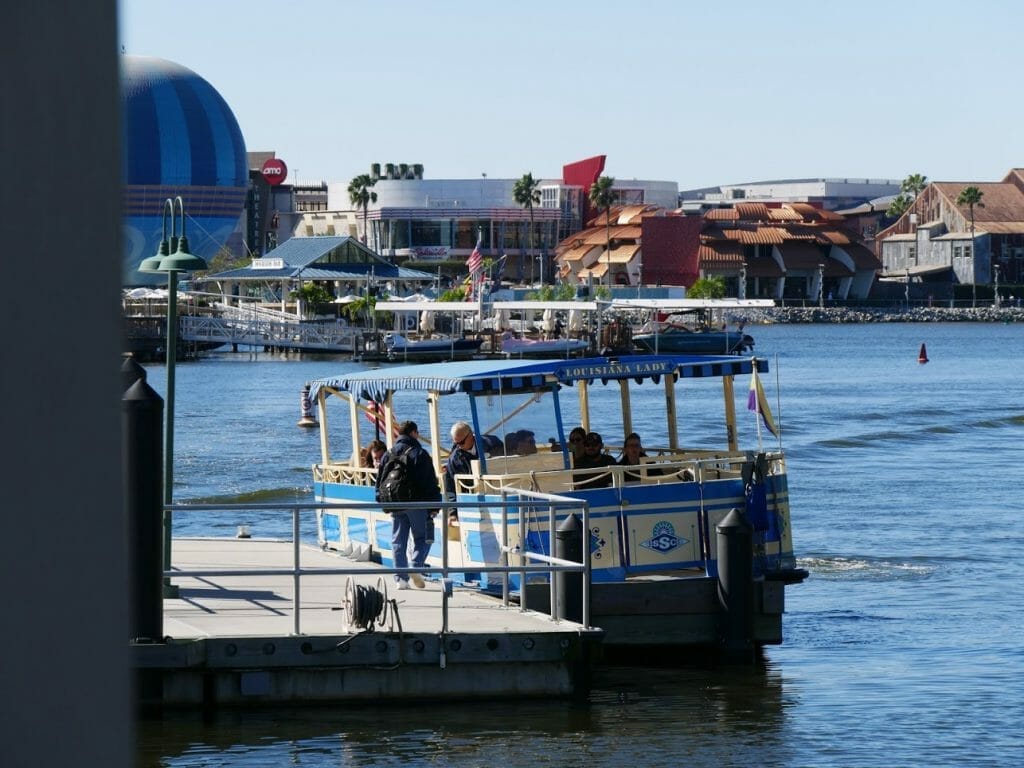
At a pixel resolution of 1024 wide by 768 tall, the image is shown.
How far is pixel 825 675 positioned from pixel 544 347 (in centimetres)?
8675

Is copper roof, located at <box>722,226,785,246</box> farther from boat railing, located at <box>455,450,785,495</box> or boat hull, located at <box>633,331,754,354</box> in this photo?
boat railing, located at <box>455,450,785,495</box>

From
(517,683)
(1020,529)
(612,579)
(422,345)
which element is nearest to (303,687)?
(517,683)

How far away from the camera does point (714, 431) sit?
180 ft

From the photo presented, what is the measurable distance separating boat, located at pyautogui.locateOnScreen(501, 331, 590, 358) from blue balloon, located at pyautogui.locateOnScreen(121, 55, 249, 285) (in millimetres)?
23425

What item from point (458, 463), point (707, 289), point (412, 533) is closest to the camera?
point (412, 533)

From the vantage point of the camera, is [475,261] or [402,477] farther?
[475,261]

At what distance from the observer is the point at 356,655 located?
13688 millimetres

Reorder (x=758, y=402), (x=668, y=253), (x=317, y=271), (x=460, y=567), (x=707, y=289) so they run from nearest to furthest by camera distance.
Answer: (x=460, y=567) < (x=758, y=402) < (x=317, y=271) < (x=707, y=289) < (x=668, y=253)

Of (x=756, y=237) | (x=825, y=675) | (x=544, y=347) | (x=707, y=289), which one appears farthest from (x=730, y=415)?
(x=756, y=237)

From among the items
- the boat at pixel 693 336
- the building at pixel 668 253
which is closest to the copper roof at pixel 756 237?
the building at pixel 668 253

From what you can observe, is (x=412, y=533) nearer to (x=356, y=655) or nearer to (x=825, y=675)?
(x=356, y=655)

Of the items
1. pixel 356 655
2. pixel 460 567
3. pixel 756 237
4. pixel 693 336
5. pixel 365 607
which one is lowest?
pixel 356 655

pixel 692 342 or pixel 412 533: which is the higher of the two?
pixel 692 342

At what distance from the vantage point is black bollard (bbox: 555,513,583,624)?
1445cm
